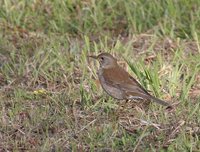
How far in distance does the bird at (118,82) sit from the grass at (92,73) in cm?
12

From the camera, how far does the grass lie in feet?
26.2

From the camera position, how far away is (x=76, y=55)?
10094 mm

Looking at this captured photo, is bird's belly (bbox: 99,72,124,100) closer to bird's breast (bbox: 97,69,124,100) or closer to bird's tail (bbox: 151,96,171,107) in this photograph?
bird's breast (bbox: 97,69,124,100)

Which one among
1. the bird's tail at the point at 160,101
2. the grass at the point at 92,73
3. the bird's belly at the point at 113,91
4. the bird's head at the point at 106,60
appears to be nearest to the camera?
the grass at the point at 92,73

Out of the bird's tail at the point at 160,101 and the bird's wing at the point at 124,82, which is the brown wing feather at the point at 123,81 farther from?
the bird's tail at the point at 160,101

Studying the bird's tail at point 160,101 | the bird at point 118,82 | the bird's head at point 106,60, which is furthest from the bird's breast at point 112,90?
the bird's tail at point 160,101

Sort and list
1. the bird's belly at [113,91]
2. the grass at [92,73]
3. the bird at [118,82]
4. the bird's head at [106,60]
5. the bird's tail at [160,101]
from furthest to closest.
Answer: the bird's head at [106,60]
the bird's belly at [113,91]
the bird at [118,82]
the bird's tail at [160,101]
the grass at [92,73]

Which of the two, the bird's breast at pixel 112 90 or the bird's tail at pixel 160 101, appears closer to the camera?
the bird's tail at pixel 160 101

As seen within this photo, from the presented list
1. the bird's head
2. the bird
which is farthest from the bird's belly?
the bird's head

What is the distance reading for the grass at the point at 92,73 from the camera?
26.2 ft

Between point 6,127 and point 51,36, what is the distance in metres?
2.70

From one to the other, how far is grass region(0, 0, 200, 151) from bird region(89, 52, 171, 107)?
117mm

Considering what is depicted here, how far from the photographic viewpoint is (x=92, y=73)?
9.67 m

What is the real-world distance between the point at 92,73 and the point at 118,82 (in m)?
0.67
